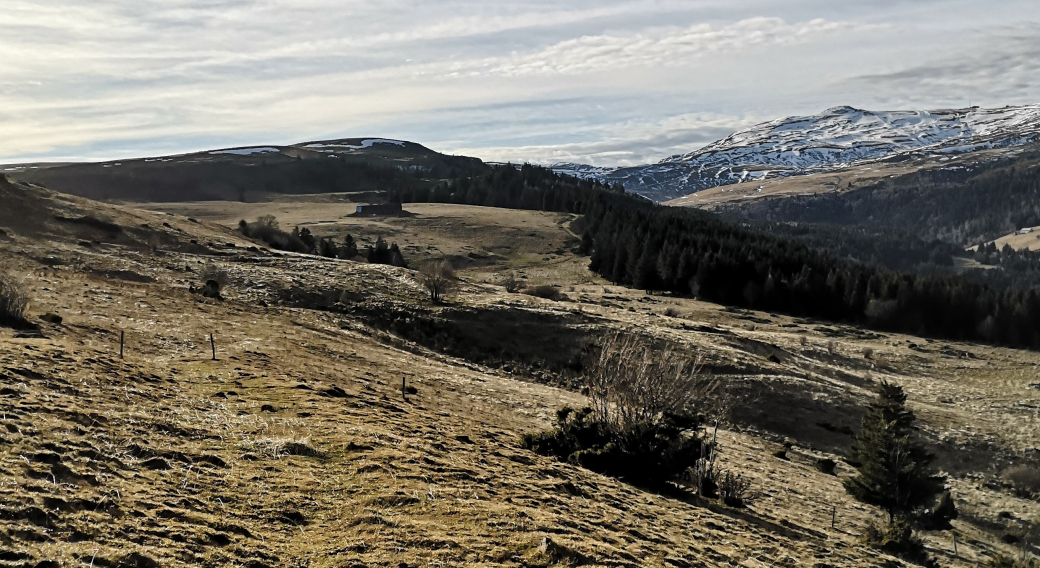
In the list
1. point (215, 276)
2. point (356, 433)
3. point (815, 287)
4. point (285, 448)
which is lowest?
point (815, 287)

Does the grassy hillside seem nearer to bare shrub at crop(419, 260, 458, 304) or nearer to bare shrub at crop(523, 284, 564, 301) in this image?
bare shrub at crop(419, 260, 458, 304)

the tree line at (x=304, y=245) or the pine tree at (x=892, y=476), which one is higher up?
the tree line at (x=304, y=245)

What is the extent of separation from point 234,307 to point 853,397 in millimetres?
45973

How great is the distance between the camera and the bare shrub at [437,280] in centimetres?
5250

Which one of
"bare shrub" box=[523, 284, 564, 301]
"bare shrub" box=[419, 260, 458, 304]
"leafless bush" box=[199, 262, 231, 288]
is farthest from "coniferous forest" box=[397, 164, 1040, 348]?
"leafless bush" box=[199, 262, 231, 288]

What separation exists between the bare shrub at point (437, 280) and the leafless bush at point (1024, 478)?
41759mm

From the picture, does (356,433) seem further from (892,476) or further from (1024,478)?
(1024,478)

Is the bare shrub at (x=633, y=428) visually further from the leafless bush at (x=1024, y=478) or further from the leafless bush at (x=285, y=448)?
the leafless bush at (x=1024, y=478)

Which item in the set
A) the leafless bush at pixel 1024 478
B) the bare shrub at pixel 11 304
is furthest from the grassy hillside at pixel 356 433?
the bare shrub at pixel 11 304

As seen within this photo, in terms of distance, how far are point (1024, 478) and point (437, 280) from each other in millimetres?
43271

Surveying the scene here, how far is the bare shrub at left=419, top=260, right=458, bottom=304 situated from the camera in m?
52.5

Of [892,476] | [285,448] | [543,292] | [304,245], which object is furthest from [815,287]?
[285,448]

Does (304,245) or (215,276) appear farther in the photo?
(304,245)

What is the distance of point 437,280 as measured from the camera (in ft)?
172
